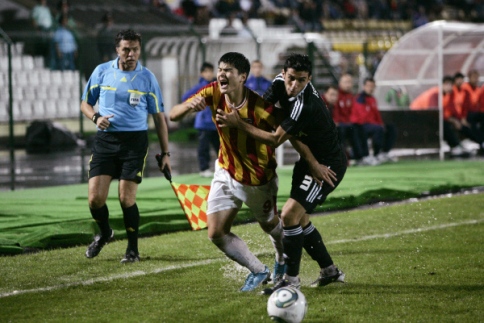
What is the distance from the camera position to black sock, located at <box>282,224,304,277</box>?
677 centimetres

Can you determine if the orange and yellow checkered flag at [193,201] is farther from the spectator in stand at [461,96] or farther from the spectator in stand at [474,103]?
the spectator in stand at [474,103]

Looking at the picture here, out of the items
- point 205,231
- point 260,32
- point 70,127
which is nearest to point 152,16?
point 260,32

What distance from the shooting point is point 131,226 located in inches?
331

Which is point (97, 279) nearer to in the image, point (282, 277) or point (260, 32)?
point (282, 277)

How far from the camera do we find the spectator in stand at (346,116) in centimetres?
1734

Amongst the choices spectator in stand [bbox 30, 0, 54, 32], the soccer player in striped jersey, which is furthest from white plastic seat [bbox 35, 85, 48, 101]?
the soccer player in striped jersey

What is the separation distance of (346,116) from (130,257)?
993 cm

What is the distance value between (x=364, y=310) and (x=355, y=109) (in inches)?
463

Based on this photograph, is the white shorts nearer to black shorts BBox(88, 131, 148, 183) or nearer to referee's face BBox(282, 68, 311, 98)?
referee's face BBox(282, 68, 311, 98)

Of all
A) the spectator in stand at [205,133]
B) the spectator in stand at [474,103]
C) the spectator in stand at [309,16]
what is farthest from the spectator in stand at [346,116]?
the spectator in stand at [309,16]

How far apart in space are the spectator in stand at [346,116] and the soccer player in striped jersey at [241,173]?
10.5 m

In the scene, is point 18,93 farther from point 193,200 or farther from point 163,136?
point 163,136

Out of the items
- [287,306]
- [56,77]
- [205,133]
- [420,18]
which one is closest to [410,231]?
[287,306]

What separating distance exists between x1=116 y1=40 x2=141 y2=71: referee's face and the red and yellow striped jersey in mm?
1623
